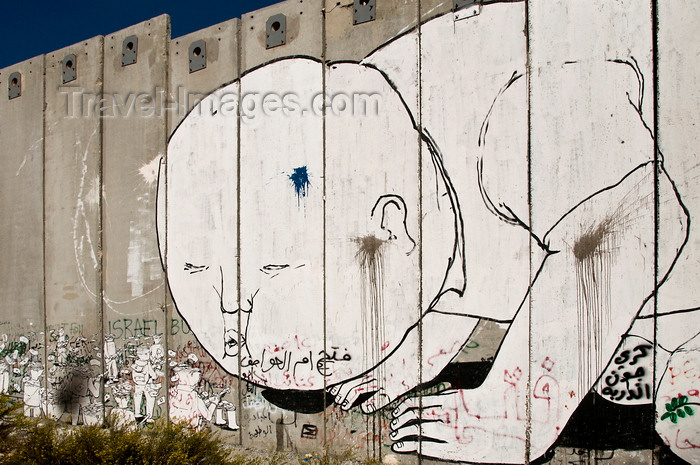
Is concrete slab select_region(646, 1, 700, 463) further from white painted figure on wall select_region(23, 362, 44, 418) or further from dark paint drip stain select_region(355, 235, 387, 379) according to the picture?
white painted figure on wall select_region(23, 362, 44, 418)

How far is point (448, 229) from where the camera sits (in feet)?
12.4

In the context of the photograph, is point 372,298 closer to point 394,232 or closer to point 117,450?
point 394,232

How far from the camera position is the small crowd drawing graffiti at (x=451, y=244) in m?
3.34

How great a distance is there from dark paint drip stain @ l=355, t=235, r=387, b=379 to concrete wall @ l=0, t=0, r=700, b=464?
0.05 ft

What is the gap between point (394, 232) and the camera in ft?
12.9

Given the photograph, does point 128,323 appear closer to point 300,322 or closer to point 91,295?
point 91,295

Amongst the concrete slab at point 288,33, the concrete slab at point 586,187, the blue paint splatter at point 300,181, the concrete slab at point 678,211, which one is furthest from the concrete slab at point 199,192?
the concrete slab at point 678,211

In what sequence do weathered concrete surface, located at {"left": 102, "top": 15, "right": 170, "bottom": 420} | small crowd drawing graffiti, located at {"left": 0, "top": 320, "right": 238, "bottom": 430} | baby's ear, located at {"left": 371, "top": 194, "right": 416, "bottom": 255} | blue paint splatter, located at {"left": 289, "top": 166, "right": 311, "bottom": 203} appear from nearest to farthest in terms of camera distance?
baby's ear, located at {"left": 371, "top": 194, "right": 416, "bottom": 255} → blue paint splatter, located at {"left": 289, "top": 166, "right": 311, "bottom": 203} → small crowd drawing graffiti, located at {"left": 0, "top": 320, "right": 238, "bottom": 430} → weathered concrete surface, located at {"left": 102, "top": 15, "right": 170, "bottom": 420}

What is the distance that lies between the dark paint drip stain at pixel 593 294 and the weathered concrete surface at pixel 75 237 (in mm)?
4241

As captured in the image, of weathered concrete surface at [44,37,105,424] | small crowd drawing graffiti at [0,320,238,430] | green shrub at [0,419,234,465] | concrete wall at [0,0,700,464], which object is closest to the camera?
green shrub at [0,419,234,465]

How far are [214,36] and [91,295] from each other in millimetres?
2726

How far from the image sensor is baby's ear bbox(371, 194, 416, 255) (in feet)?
12.8

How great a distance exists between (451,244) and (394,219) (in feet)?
1.50

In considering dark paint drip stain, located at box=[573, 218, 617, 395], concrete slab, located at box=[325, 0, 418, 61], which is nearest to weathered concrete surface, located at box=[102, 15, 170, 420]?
concrete slab, located at box=[325, 0, 418, 61]
